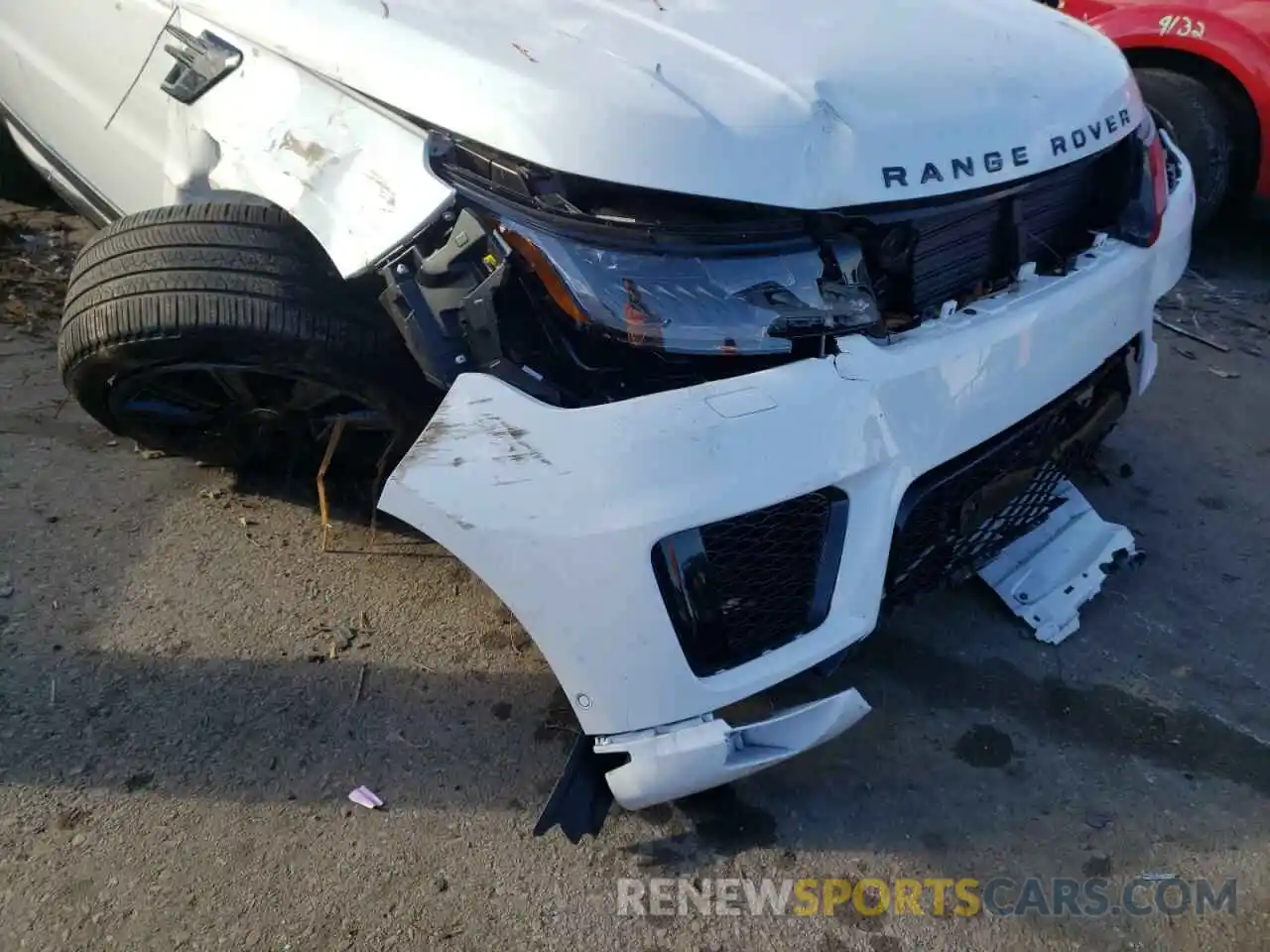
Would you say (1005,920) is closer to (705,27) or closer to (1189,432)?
(705,27)

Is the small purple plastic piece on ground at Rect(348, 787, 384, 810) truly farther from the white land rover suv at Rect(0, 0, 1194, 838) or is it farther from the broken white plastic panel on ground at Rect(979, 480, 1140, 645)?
the broken white plastic panel on ground at Rect(979, 480, 1140, 645)

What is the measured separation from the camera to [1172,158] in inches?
110

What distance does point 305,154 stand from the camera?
2.03m

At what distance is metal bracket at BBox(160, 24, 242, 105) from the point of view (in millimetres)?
2250

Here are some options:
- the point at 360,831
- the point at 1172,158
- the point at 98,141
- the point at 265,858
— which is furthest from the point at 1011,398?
the point at 98,141

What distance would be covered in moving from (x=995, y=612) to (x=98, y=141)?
271cm

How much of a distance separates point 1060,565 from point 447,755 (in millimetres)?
1567

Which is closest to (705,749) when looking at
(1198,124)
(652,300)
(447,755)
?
(447,755)

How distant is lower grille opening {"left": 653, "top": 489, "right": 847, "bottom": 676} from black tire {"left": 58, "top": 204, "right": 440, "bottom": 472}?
29.8 inches

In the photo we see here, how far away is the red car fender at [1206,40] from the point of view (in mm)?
4344

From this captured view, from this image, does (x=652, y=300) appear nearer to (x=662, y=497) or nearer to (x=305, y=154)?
Answer: (x=662, y=497)

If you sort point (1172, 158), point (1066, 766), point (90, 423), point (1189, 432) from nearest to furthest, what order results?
point (1066, 766) < point (1172, 158) < point (90, 423) < point (1189, 432)

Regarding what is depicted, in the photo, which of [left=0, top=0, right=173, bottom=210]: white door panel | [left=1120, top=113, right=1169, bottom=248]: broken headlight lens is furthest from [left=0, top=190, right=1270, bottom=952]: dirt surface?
[left=1120, top=113, right=1169, bottom=248]: broken headlight lens

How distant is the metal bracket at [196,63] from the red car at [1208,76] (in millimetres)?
3715
